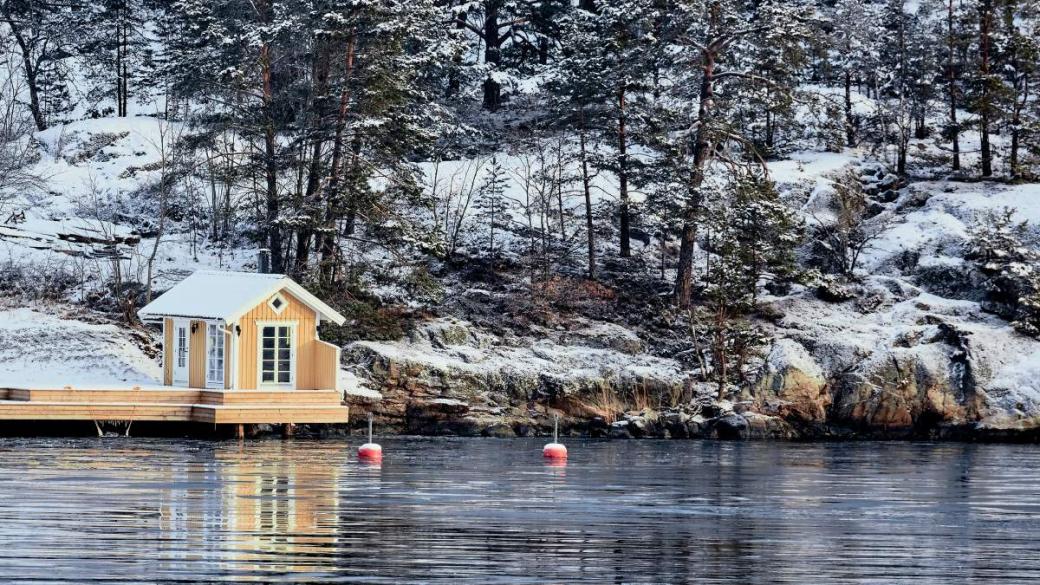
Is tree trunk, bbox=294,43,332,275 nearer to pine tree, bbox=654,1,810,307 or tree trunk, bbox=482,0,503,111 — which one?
pine tree, bbox=654,1,810,307

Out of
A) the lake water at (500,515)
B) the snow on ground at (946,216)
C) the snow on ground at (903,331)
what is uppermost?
the snow on ground at (946,216)

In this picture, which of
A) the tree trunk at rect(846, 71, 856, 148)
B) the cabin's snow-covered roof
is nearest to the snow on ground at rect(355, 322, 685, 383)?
the cabin's snow-covered roof

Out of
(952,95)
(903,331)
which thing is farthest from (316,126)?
(952,95)

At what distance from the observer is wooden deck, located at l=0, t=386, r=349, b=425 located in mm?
39375

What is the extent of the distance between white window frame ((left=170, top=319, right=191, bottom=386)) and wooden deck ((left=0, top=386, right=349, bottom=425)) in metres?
1.54

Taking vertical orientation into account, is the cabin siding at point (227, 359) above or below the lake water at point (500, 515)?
above

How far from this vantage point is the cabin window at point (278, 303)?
41.6 metres

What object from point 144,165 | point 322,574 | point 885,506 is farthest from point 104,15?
point 322,574

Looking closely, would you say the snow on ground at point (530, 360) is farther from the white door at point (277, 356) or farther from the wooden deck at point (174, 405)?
the wooden deck at point (174, 405)

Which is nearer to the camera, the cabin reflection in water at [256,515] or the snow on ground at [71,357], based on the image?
the cabin reflection in water at [256,515]

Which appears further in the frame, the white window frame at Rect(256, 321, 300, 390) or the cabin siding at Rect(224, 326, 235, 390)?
the white window frame at Rect(256, 321, 300, 390)

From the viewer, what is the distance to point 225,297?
41750 millimetres

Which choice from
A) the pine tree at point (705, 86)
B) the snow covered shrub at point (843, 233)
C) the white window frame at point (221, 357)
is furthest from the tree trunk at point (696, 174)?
the white window frame at point (221, 357)

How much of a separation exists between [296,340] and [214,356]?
201 cm
